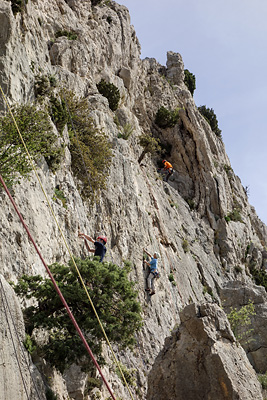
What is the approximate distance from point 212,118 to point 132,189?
28.5 meters

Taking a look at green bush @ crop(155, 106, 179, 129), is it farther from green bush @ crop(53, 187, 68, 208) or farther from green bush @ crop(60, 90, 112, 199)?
green bush @ crop(53, 187, 68, 208)

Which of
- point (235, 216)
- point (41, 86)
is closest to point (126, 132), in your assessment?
point (41, 86)

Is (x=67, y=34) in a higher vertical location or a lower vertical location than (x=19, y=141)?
higher

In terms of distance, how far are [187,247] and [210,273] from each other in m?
3.03

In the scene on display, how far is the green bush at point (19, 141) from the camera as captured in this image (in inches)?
406

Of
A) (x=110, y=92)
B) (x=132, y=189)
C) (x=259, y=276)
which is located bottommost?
(x=259, y=276)

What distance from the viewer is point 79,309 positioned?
9.45 meters

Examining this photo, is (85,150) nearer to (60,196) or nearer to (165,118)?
(60,196)

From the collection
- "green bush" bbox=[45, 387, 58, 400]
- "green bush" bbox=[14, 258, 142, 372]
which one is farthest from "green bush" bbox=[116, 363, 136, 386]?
"green bush" bbox=[45, 387, 58, 400]

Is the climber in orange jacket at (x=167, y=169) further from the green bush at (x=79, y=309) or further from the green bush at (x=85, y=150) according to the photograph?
the green bush at (x=79, y=309)

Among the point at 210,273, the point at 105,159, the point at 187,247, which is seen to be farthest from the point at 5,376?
the point at 210,273

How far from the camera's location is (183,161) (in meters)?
34.4

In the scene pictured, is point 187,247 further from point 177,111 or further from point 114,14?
point 114,14

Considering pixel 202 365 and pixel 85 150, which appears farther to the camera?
pixel 85 150
